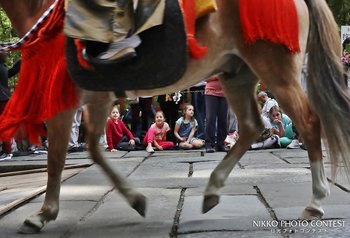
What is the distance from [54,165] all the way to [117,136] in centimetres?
666

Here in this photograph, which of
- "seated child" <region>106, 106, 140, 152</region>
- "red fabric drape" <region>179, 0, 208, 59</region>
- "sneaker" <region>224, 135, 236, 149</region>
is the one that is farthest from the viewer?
"seated child" <region>106, 106, 140, 152</region>

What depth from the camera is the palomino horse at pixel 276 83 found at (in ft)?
12.1

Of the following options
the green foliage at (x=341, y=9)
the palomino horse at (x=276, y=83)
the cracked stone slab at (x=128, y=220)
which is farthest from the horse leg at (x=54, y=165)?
the green foliage at (x=341, y=9)

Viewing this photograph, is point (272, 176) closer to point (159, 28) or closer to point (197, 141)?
point (159, 28)

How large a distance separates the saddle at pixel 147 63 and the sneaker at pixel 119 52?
0.05 m

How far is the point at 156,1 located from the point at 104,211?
1.56 meters

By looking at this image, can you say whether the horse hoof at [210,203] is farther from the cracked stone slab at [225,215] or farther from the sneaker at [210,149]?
the sneaker at [210,149]

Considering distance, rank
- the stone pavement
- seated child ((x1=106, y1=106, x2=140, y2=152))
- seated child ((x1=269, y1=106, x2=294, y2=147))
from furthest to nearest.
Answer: seated child ((x1=106, y1=106, x2=140, y2=152))
seated child ((x1=269, y1=106, x2=294, y2=147))
the stone pavement

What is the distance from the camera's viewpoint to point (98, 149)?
4.13 meters

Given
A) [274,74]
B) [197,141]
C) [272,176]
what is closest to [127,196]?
[274,74]

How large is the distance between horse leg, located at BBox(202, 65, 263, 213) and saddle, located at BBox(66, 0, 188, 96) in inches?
28.6

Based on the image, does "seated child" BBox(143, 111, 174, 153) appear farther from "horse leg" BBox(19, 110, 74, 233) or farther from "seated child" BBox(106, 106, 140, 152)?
"horse leg" BBox(19, 110, 74, 233)

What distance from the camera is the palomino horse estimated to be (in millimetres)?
3676

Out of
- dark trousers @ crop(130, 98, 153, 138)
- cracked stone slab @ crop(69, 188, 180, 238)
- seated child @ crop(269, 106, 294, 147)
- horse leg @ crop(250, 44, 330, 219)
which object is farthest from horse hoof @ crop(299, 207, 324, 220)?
dark trousers @ crop(130, 98, 153, 138)
